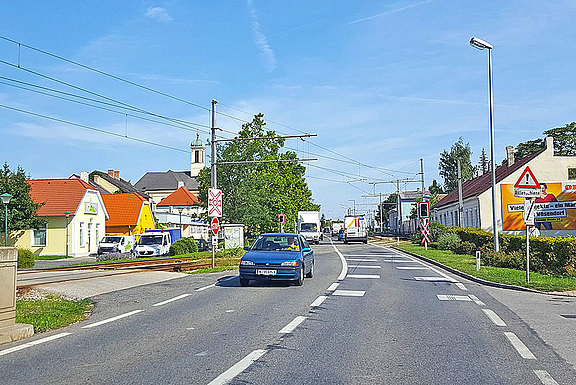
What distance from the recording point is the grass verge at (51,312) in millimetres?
10547

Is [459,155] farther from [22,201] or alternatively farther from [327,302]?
[327,302]

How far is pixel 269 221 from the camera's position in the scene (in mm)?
46625

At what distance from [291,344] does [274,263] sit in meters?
8.09

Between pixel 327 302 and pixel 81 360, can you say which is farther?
pixel 327 302

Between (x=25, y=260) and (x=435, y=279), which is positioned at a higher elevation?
(x=25, y=260)

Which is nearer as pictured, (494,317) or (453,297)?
(494,317)

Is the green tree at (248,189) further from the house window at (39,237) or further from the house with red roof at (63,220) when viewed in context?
the house window at (39,237)

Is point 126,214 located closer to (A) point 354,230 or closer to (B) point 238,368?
(A) point 354,230

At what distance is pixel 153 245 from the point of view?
45.6m

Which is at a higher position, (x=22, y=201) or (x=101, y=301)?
(x=22, y=201)

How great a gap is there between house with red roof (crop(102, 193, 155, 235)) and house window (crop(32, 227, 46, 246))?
1122cm

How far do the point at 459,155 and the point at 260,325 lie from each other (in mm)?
109261

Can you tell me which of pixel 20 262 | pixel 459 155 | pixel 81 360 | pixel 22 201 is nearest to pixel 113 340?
pixel 81 360

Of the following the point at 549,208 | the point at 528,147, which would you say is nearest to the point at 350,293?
the point at 549,208
